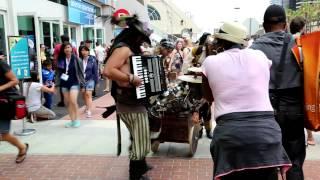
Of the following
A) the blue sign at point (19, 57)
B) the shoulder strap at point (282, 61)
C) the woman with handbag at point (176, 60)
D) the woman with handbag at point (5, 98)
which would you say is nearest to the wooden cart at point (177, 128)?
the woman with handbag at point (5, 98)

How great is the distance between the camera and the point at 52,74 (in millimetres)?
10094

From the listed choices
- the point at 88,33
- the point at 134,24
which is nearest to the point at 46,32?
the point at 88,33

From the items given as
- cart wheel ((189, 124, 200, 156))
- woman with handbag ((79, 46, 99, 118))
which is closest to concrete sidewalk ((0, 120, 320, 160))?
cart wheel ((189, 124, 200, 156))

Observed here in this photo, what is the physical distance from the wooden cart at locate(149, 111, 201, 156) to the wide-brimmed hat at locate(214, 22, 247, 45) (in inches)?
102

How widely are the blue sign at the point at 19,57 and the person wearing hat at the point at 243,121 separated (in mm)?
5393

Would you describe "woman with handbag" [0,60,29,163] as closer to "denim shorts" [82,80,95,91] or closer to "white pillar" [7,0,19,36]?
"denim shorts" [82,80,95,91]

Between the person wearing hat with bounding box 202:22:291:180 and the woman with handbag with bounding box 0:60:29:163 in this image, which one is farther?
the woman with handbag with bounding box 0:60:29:163

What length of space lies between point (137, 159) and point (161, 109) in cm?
130

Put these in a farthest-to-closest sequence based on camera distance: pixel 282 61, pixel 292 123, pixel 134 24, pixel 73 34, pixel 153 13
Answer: pixel 153 13 < pixel 73 34 < pixel 134 24 < pixel 292 123 < pixel 282 61

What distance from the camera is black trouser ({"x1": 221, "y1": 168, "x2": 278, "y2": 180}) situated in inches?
104

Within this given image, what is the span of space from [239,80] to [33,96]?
5430mm

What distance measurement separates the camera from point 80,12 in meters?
20.0

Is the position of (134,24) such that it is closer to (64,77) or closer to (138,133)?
(138,133)

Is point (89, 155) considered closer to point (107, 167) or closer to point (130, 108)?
point (107, 167)
